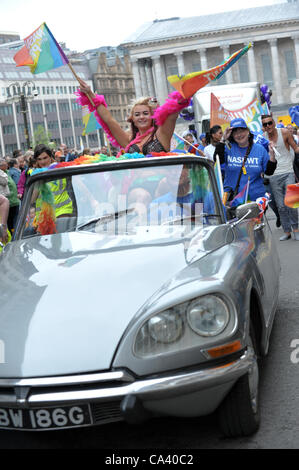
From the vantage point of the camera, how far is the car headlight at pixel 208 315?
334 centimetres

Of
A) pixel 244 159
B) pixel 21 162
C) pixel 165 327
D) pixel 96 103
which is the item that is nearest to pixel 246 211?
pixel 165 327

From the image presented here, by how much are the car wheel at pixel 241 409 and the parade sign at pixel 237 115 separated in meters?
9.49

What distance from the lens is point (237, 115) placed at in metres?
22.5

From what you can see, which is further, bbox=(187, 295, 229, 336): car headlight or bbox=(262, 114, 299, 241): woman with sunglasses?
bbox=(262, 114, 299, 241): woman with sunglasses

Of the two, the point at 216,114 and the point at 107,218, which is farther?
the point at 216,114

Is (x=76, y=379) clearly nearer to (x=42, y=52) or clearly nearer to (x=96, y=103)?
(x=96, y=103)

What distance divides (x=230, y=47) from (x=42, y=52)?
99680mm

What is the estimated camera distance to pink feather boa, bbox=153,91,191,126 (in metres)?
6.08

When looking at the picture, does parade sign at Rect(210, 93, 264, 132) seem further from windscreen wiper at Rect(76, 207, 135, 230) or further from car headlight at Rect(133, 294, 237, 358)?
car headlight at Rect(133, 294, 237, 358)

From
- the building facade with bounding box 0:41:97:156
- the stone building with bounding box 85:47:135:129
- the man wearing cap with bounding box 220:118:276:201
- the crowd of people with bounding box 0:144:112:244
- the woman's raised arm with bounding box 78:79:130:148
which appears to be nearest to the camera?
the woman's raised arm with bounding box 78:79:130:148

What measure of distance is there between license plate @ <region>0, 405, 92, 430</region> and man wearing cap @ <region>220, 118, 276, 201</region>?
Answer: 494 centimetres

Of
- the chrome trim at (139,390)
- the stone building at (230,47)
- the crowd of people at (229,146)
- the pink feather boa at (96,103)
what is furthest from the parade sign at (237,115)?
the stone building at (230,47)

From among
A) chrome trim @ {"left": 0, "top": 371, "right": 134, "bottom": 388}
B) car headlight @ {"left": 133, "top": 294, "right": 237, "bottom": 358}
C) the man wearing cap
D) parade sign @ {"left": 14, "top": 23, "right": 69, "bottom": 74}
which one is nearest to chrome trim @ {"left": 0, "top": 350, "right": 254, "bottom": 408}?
chrome trim @ {"left": 0, "top": 371, "right": 134, "bottom": 388}

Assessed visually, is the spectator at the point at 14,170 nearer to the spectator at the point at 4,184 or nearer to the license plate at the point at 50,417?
the spectator at the point at 4,184
